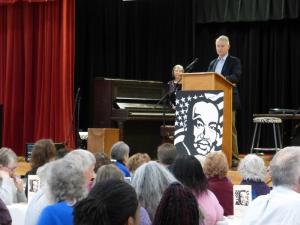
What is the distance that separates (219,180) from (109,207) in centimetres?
243

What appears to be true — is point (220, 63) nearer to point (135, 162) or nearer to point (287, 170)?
point (135, 162)

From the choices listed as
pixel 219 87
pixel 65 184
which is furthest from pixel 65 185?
pixel 219 87

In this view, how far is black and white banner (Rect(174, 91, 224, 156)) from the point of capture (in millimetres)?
6109

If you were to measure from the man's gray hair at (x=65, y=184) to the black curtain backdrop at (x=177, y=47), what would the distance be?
7.52 m

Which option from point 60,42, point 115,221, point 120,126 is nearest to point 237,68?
point 120,126

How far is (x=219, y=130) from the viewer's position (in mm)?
6098

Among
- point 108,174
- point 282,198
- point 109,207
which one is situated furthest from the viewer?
point 108,174

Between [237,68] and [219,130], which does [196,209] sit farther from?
[237,68]

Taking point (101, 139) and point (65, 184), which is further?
point (101, 139)

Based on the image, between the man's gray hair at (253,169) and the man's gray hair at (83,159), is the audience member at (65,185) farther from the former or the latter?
the man's gray hair at (253,169)

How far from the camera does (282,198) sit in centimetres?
261

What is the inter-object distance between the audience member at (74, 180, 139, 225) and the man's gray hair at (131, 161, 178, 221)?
74 centimetres

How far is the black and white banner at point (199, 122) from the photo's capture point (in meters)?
6.11

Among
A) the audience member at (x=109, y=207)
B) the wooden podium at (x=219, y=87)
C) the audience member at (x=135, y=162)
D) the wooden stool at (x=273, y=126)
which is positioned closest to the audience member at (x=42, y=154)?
the audience member at (x=135, y=162)
